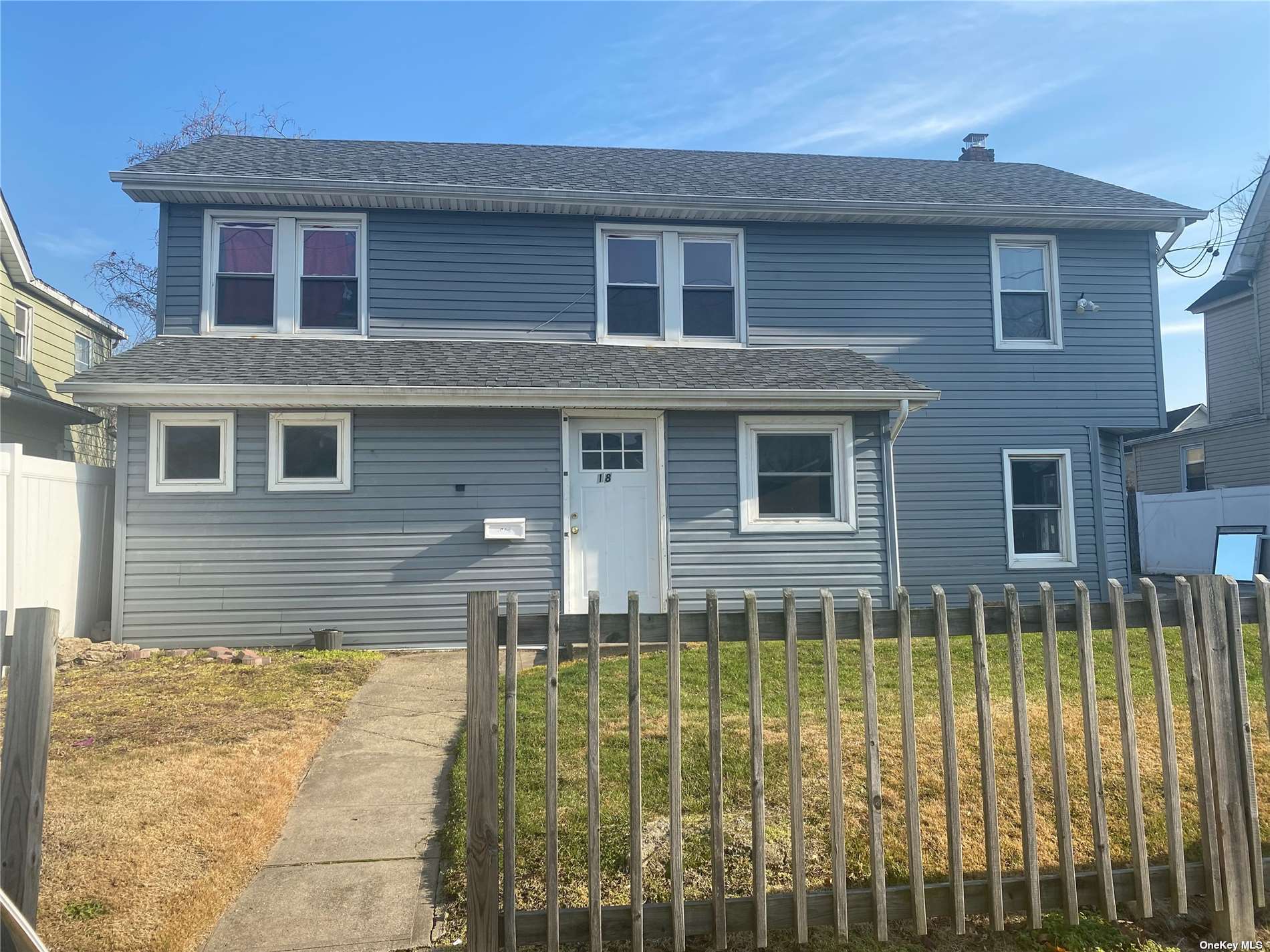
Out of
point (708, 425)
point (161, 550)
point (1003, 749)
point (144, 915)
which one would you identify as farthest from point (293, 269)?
point (1003, 749)

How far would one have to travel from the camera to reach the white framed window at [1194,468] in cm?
1944

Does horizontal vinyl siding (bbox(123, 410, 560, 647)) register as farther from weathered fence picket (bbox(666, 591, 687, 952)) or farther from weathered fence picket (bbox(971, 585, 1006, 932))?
weathered fence picket (bbox(971, 585, 1006, 932))

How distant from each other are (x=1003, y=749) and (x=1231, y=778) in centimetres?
191

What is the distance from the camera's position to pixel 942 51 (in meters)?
10.6

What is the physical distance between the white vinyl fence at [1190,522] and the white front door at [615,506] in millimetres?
11654

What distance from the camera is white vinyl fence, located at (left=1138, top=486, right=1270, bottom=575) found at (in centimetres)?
1495

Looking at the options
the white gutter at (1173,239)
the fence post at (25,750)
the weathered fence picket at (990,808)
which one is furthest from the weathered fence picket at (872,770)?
the white gutter at (1173,239)

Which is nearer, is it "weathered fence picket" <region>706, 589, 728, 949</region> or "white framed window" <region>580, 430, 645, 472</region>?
"weathered fence picket" <region>706, 589, 728, 949</region>

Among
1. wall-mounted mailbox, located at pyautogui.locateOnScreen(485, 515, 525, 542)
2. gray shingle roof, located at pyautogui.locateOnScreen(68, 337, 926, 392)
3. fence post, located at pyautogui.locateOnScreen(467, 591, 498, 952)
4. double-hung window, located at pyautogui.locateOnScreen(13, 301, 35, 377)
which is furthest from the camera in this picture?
double-hung window, located at pyautogui.locateOnScreen(13, 301, 35, 377)

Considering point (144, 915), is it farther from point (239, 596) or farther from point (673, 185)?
point (673, 185)

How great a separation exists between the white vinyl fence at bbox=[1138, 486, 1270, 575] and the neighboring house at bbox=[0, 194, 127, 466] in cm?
2038

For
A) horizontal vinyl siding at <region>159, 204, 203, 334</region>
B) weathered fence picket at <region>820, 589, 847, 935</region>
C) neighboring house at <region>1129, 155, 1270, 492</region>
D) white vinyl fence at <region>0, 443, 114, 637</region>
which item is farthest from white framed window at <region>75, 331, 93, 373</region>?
neighboring house at <region>1129, 155, 1270, 492</region>

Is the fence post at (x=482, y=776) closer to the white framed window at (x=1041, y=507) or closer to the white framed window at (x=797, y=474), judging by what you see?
the white framed window at (x=797, y=474)

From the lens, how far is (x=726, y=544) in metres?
9.31
